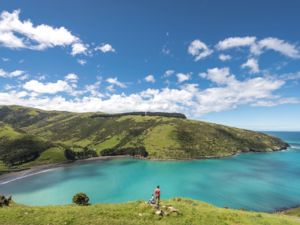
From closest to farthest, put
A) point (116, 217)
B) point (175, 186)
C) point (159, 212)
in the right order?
point (116, 217)
point (159, 212)
point (175, 186)

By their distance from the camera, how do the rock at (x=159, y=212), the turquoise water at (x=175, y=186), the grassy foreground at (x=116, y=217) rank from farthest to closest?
the turquoise water at (x=175, y=186)
the rock at (x=159, y=212)
the grassy foreground at (x=116, y=217)

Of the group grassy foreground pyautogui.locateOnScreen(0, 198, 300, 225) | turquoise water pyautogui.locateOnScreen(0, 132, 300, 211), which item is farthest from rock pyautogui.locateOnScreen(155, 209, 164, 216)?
turquoise water pyautogui.locateOnScreen(0, 132, 300, 211)

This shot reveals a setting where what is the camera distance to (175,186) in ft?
456

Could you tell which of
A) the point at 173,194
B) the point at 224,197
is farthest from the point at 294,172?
the point at 173,194

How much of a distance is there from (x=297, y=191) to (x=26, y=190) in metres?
157

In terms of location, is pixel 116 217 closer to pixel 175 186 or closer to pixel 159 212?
pixel 159 212

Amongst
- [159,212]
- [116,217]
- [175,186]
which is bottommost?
[175,186]

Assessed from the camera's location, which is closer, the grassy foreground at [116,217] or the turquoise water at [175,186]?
the grassy foreground at [116,217]

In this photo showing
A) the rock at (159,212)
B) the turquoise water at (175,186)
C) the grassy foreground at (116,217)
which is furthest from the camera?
the turquoise water at (175,186)

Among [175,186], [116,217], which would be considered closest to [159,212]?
[116,217]

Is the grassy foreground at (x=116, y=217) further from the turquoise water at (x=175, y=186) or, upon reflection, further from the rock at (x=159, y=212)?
the turquoise water at (x=175, y=186)

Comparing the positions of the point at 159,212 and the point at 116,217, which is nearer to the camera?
the point at 116,217

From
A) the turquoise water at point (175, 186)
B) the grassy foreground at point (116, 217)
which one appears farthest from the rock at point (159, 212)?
the turquoise water at point (175, 186)

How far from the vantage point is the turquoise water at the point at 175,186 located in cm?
11200
